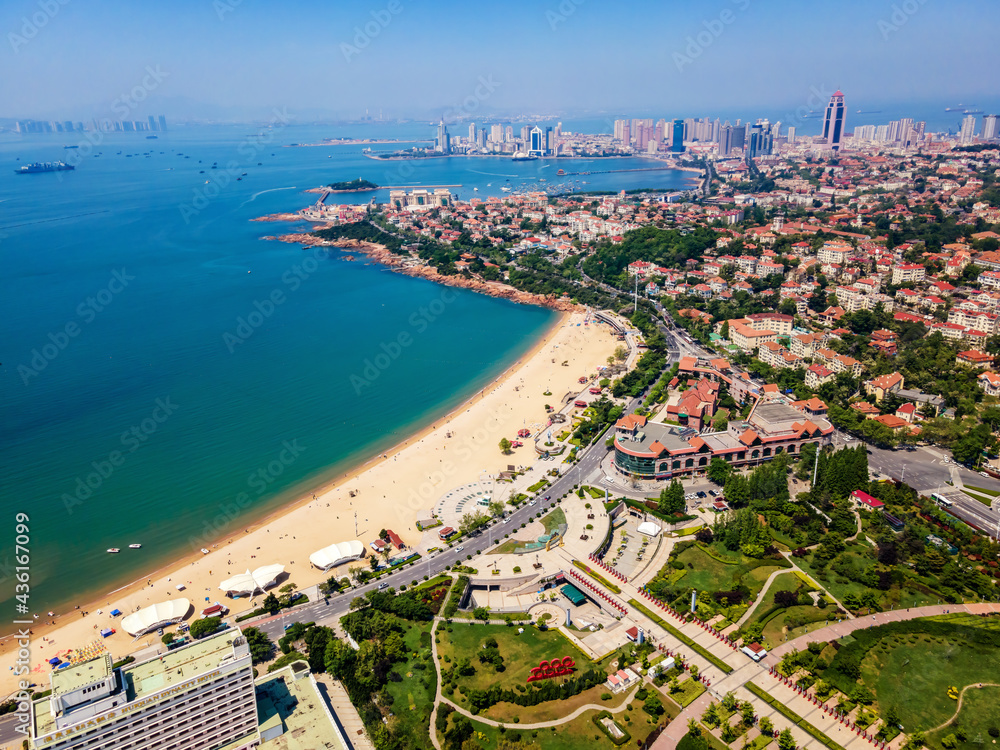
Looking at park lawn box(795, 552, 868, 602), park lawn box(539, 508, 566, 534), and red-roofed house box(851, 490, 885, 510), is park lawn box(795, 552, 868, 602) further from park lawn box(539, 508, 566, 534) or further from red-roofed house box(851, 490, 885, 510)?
park lawn box(539, 508, 566, 534)

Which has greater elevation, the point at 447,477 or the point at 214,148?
the point at 214,148

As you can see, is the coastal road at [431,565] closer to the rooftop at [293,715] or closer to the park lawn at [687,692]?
the rooftop at [293,715]

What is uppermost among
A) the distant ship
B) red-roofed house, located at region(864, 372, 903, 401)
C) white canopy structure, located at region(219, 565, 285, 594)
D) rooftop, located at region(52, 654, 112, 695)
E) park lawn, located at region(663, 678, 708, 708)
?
the distant ship

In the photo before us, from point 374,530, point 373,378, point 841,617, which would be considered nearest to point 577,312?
point 373,378

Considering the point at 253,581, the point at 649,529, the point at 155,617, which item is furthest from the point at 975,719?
the point at 155,617

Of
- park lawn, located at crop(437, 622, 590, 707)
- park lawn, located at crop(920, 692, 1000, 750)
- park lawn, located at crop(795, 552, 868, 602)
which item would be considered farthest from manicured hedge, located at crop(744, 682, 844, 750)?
park lawn, located at crop(795, 552, 868, 602)

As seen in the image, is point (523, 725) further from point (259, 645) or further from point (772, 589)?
point (772, 589)

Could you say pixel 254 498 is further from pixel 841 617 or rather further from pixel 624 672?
pixel 841 617
